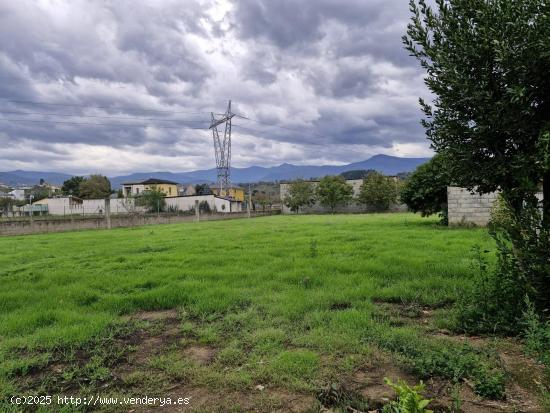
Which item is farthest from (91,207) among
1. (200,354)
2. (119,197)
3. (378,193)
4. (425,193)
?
(378,193)

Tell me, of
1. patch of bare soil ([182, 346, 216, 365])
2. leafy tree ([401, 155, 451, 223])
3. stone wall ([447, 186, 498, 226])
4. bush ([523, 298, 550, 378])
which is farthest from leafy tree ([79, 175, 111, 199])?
bush ([523, 298, 550, 378])

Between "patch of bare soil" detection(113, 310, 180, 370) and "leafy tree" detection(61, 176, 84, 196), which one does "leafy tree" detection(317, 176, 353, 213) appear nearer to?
"leafy tree" detection(61, 176, 84, 196)

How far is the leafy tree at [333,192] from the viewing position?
6366 cm

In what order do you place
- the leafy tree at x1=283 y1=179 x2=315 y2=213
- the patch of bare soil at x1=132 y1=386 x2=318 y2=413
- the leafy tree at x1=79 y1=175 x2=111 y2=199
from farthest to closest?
the leafy tree at x1=79 y1=175 x2=111 y2=199 < the leafy tree at x1=283 y1=179 x2=315 y2=213 < the patch of bare soil at x1=132 y1=386 x2=318 y2=413

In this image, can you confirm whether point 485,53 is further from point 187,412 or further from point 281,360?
point 187,412

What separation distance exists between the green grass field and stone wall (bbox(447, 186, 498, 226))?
318 inches

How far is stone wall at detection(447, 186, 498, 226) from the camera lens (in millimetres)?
15828

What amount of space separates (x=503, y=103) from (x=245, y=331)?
366cm

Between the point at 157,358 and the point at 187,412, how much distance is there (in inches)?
44.0

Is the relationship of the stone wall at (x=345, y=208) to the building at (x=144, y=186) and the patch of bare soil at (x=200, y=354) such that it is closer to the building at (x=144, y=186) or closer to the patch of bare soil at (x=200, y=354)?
the building at (x=144, y=186)

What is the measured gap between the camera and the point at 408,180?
18219 mm

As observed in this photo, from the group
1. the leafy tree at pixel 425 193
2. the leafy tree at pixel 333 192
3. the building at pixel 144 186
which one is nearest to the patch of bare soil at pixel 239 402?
the leafy tree at pixel 425 193

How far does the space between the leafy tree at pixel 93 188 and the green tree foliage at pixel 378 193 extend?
44.0 m

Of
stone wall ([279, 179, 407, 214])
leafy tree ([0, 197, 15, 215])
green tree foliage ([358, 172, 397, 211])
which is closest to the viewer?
leafy tree ([0, 197, 15, 215])
